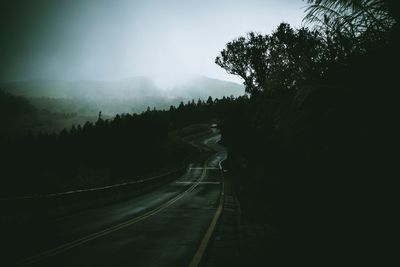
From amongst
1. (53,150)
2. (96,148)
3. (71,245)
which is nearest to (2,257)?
(71,245)

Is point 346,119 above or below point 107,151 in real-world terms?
below

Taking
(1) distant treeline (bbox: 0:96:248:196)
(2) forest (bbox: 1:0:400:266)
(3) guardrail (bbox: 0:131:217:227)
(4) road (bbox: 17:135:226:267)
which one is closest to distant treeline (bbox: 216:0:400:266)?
(2) forest (bbox: 1:0:400:266)

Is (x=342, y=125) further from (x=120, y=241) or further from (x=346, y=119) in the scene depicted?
(x=120, y=241)

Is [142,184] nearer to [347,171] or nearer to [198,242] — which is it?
[198,242]

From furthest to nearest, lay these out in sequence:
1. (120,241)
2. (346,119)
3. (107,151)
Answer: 1. (107,151)
2. (120,241)
3. (346,119)

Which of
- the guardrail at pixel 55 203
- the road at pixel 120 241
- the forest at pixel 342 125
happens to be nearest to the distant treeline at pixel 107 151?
the guardrail at pixel 55 203

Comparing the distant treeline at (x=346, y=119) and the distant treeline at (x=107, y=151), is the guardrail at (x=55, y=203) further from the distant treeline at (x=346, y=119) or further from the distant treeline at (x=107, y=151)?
the distant treeline at (x=107, y=151)

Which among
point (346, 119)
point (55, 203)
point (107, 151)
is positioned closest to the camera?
point (346, 119)

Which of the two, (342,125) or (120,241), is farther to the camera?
(120,241)

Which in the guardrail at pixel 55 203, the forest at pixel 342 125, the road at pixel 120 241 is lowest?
the road at pixel 120 241

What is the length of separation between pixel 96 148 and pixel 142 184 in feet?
234

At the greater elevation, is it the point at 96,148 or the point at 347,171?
the point at 96,148

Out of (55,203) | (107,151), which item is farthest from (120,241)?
(107,151)

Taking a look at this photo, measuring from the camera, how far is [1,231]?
30.5 feet
